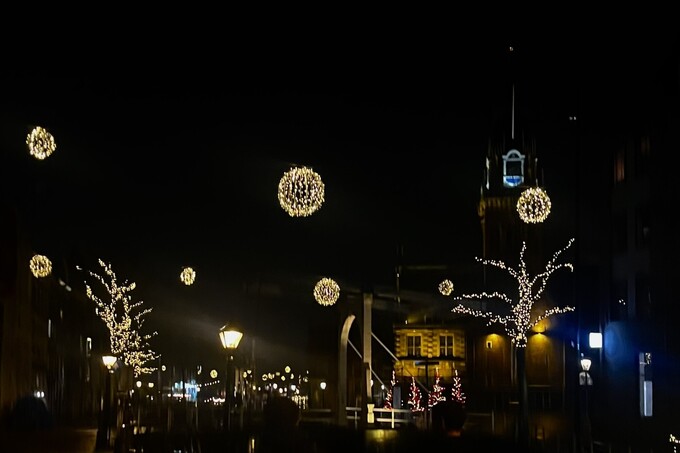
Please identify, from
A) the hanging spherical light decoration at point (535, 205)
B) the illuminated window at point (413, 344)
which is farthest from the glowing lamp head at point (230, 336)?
the illuminated window at point (413, 344)

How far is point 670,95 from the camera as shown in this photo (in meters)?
44.7

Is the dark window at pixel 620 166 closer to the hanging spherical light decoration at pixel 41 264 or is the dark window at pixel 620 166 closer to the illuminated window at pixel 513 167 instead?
the hanging spherical light decoration at pixel 41 264

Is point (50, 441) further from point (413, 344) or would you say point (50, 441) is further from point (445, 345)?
point (445, 345)

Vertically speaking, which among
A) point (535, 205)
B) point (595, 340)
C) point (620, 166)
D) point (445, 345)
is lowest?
point (595, 340)

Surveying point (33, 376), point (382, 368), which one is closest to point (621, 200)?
point (33, 376)

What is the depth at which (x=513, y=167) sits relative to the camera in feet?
433

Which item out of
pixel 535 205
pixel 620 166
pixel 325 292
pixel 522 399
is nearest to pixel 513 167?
pixel 620 166

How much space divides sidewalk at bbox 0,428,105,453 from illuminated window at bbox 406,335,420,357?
2469 inches

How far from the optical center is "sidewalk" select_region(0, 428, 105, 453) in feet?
95.5

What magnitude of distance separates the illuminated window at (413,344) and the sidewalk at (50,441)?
62.7 metres

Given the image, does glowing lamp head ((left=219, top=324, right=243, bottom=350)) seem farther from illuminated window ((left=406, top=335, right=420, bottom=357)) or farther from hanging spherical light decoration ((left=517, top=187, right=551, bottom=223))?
illuminated window ((left=406, top=335, right=420, bottom=357))

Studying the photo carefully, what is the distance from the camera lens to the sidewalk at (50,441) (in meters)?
29.1

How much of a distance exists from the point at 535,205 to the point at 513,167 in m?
96.5

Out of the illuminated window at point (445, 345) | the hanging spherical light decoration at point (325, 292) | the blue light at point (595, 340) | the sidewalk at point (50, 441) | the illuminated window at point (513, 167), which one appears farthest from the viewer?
the illuminated window at point (513, 167)
